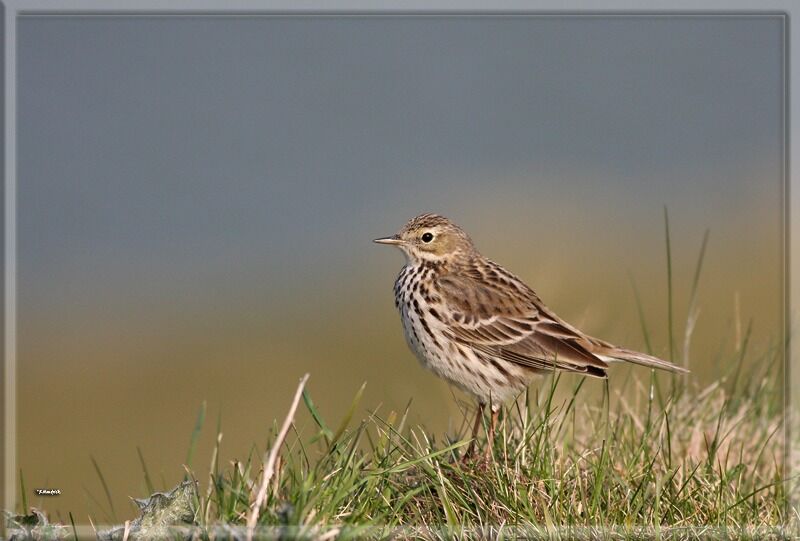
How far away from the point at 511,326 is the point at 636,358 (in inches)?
31.4

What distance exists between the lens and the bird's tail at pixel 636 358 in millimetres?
5941

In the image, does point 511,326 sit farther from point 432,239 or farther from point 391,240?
point 391,240

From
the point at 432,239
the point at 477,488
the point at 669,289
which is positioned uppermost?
the point at 432,239

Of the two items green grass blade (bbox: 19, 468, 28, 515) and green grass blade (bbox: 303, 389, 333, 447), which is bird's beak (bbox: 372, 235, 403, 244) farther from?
green grass blade (bbox: 19, 468, 28, 515)

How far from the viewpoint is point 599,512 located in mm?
4914

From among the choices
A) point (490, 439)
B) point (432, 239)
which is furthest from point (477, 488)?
point (432, 239)

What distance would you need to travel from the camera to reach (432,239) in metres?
6.77

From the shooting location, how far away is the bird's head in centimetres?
673

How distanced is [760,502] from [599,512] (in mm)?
1154

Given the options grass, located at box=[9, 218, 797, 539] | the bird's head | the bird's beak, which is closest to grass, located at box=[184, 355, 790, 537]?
grass, located at box=[9, 218, 797, 539]

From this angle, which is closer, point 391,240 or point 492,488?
point 492,488

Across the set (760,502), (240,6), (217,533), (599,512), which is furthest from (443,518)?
(240,6)

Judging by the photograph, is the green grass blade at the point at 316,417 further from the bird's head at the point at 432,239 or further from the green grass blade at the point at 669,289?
the green grass blade at the point at 669,289

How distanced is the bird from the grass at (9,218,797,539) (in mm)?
401
